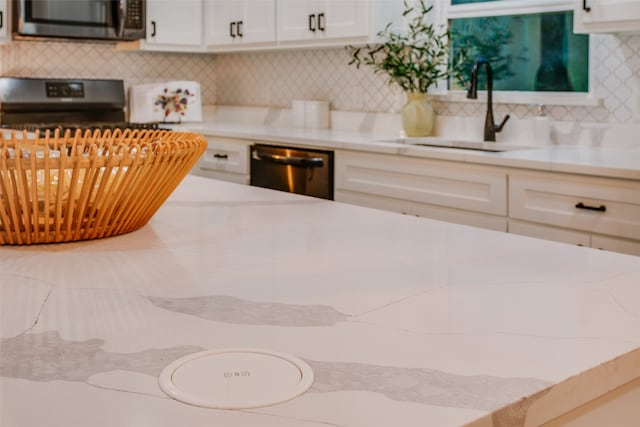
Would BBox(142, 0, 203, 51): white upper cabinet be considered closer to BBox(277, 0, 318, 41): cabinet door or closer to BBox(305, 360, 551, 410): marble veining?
BBox(277, 0, 318, 41): cabinet door

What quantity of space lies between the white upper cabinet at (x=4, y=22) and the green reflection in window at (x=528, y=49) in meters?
2.39

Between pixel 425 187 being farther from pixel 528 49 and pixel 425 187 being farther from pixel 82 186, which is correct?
pixel 82 186

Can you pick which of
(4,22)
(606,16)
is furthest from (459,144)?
(4,22)

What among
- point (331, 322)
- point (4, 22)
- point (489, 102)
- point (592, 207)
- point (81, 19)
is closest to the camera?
point (331, 322)

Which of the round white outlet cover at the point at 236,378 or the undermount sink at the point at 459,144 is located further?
the undermount sink at the point at 459,144

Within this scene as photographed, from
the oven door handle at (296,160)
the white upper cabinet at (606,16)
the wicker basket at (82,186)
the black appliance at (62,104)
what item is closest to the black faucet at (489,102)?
the white upper cabinet at (606,16)

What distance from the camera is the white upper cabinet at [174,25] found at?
4.82m

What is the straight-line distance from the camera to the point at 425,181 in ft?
10.8

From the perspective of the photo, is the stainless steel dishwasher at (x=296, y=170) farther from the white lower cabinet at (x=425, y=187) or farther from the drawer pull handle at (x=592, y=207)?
the drawer pull handle at (x=592, y=207)

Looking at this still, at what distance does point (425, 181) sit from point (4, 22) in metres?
2.56

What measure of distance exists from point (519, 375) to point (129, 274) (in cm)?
62

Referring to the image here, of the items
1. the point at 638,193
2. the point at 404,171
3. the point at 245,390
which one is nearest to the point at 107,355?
the point at 245,390

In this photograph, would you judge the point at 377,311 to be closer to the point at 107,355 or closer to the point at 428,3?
the point at 107,355

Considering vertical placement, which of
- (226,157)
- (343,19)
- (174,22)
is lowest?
(226,157)
